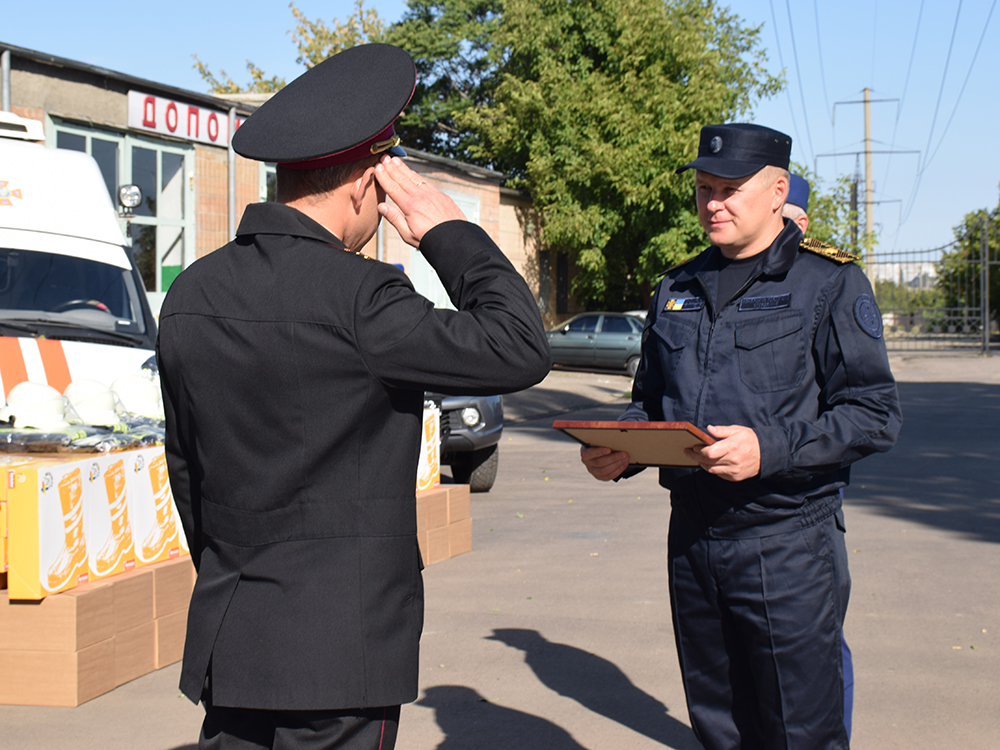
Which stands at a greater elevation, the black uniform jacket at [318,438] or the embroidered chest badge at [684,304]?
the embroidered chest badge at [684,304]

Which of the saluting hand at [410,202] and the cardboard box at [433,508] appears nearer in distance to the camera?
the saluting hand at [410,202]

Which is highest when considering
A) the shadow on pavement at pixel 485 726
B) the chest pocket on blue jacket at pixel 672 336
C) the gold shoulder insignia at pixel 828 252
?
the gold shoulder insignia at pixel 828 252

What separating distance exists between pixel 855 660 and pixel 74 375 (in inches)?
185

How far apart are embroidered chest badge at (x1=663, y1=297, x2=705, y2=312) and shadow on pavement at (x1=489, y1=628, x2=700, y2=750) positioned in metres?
1.80

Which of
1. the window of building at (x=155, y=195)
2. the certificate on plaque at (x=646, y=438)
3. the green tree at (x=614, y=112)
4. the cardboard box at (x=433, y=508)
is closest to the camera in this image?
the certificate on plaque at (x=646, y=438)

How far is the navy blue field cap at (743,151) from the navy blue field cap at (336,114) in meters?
1.23

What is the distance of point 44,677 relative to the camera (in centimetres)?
413

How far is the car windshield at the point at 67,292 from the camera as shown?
22.1 ft

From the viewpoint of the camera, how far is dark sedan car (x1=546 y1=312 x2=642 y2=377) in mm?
24469

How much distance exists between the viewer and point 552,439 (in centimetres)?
1379

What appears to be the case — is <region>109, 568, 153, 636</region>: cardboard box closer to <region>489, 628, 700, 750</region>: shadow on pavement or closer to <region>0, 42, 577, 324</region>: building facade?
<region>489, 628, 700, 750</region>: shadow on pavement

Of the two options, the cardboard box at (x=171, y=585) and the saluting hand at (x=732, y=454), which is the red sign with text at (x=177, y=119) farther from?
the saluting hand at (x=732, y=454)

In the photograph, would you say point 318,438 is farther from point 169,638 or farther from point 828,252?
point 169,638

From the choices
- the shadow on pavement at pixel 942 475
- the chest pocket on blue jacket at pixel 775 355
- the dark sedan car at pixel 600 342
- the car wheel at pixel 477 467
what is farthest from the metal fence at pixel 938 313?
the chest pocket on blue jacket at pixel 775 355
